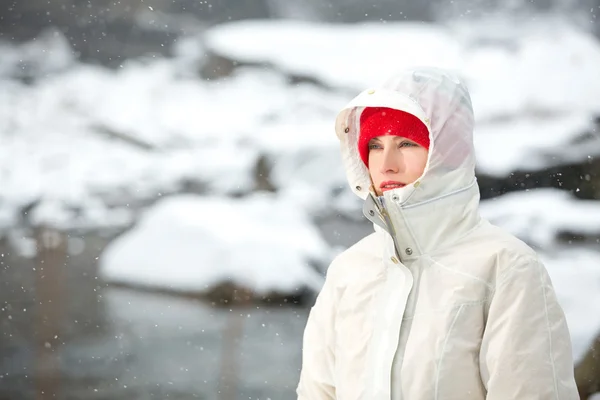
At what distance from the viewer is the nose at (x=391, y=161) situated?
3.70ft

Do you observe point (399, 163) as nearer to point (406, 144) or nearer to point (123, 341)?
point (406, 144)

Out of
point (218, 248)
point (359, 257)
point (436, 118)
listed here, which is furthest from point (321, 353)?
point (218, 248)

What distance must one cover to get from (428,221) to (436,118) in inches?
6.3

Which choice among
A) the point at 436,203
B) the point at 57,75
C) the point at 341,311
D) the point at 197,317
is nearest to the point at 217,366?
the point at 197,317

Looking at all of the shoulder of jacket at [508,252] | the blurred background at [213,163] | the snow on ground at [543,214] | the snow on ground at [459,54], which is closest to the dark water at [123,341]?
the blurred background at [213,163]

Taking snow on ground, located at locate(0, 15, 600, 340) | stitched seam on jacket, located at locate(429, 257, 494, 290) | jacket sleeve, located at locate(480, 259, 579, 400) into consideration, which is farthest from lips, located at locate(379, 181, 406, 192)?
snow on ground, located at locate(0, 15, 600, 340)

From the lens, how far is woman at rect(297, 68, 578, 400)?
95 centimetres

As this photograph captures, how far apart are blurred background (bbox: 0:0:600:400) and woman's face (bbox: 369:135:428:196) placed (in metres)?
1.21

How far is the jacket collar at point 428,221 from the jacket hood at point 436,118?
0.5 inches

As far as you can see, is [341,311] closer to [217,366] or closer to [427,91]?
[427,91]

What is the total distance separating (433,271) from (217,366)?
1506 mm

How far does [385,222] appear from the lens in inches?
43.0

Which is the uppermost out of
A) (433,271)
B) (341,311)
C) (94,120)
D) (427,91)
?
(427,91)

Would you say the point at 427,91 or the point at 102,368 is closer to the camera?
the point at 427,91
